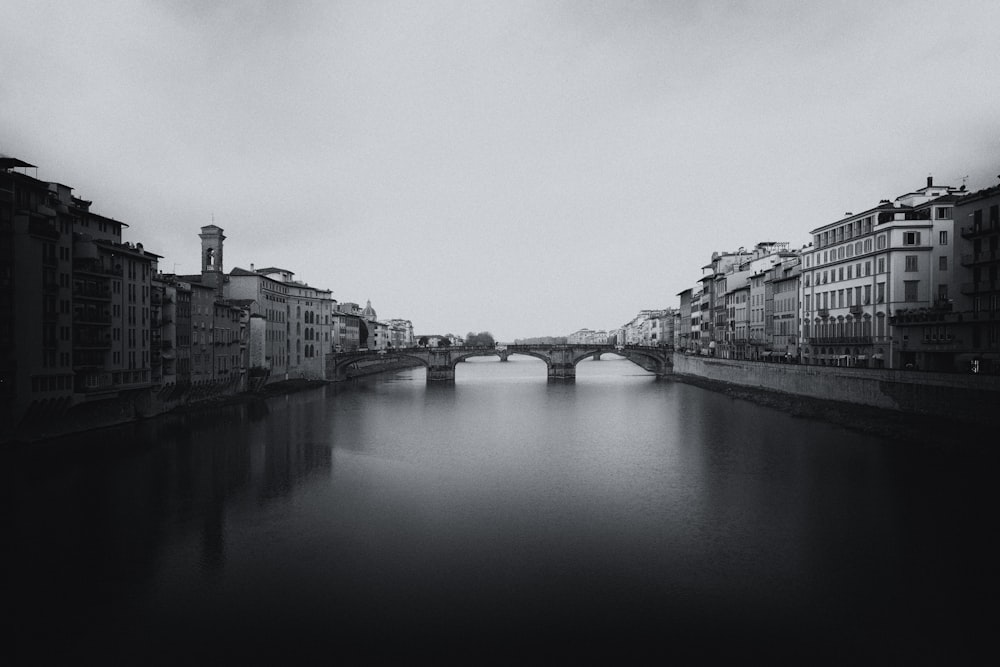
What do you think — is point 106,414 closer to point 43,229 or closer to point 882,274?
point 43,229

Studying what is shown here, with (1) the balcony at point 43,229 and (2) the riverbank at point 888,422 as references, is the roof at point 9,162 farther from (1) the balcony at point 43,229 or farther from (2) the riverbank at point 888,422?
(2) the riverbank at point 888,422

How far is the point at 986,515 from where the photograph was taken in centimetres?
1706

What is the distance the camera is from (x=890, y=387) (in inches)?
1252

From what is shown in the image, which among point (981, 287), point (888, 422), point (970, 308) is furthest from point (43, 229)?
point (970, 308)

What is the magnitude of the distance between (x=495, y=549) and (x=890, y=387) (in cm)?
2650

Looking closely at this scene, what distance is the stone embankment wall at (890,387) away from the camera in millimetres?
25172

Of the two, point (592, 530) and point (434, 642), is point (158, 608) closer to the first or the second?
point (434, 642)

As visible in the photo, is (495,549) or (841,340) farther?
(841,340)

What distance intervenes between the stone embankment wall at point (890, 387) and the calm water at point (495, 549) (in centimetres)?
287

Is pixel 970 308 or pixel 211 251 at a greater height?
pixel 211 251

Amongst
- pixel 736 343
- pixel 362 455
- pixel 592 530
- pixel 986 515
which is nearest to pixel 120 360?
pixel 362 455

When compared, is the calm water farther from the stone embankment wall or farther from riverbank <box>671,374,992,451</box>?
the stone embankment wall

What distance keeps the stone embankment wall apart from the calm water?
2.87 meters

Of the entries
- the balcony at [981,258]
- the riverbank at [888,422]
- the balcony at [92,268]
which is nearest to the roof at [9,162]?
the balcony at [92,268]
